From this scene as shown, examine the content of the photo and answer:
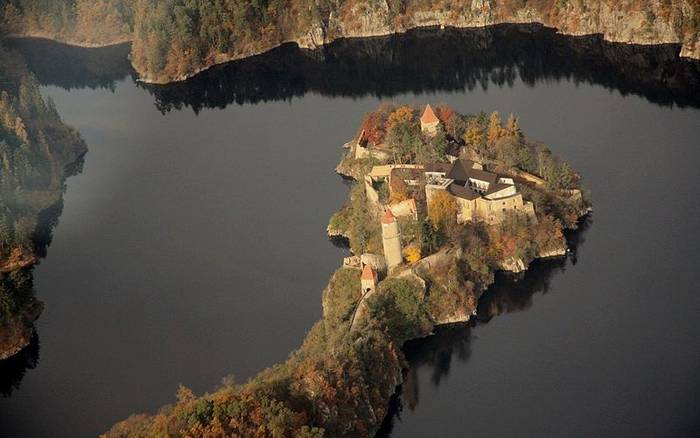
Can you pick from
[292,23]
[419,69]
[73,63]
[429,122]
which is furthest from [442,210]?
[73,63]

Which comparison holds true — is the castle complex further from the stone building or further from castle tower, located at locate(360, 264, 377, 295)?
castle tower, located at locate(360, 264, 377, 295)

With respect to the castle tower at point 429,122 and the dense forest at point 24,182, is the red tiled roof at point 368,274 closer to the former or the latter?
the castle tower at point 429,122

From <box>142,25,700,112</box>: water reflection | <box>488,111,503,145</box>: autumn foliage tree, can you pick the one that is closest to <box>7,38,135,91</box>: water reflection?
<box>142,25,700,112</box>: water reflection

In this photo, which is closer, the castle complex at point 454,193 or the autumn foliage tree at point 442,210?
the castle complex at point 454,193

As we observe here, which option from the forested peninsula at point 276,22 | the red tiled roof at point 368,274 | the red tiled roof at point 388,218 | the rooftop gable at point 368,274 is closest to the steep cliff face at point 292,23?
the forested peninsula at point 276,22

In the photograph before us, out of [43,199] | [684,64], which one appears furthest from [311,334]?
[684,64]

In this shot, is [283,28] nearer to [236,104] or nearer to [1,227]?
[236,104]

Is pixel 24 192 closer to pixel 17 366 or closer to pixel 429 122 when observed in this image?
pixel 17 366

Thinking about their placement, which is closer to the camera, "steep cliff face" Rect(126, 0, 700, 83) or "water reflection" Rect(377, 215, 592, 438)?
"water reflection" Rect(377, 215, 592, 438)
